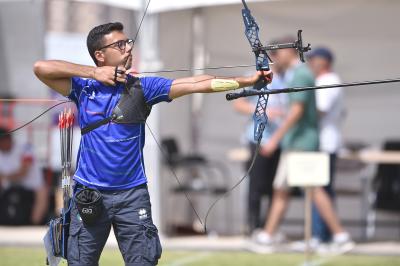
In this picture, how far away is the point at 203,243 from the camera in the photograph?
10.5 meters

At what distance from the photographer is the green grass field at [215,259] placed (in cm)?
912

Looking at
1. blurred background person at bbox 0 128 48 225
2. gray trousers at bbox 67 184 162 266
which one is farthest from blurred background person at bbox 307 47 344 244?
gray trousers at bbox 67 184 162 266

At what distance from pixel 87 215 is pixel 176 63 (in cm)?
546

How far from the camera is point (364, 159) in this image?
1045cm

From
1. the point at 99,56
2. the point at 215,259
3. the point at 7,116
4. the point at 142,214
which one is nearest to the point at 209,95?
the point at 7,116

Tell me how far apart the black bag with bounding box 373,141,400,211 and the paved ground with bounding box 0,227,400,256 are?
702mm

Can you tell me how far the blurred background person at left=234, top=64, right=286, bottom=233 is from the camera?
1007 centimetres

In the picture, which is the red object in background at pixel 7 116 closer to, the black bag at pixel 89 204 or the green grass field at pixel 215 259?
the green grass field at pixel 215 259

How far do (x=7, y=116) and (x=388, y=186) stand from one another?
4416mm

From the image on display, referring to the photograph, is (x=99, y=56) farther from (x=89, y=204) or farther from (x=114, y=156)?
(x=89, y=204)

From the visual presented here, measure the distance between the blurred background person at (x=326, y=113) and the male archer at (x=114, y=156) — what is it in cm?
457

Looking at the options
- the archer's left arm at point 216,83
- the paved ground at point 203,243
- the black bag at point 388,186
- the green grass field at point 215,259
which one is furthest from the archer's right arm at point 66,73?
the black bag at point 388,186

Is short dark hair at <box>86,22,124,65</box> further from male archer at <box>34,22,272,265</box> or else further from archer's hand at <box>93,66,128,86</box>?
archer's hand at <box>93,66,128,86</box>

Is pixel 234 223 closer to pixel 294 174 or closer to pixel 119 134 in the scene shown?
pixel 294 174
